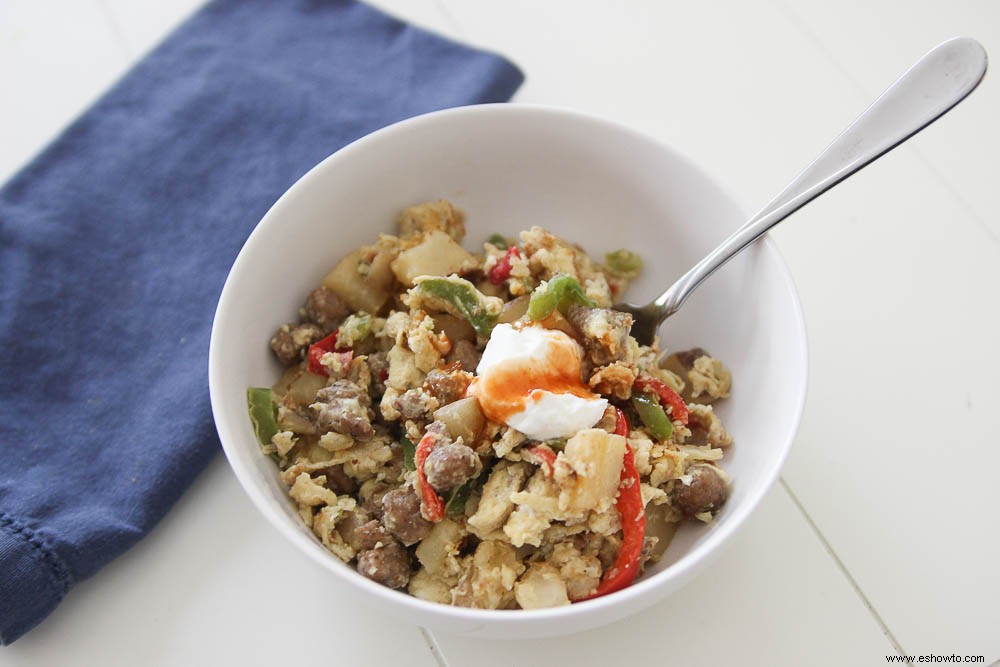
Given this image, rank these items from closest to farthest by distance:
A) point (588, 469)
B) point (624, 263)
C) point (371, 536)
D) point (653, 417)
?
1. point (588, 469)
2. point (371, 536)
3. point (653, 417)
4. point (624, 263)

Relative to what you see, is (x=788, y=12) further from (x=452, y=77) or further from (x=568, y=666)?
(x=568, y=666)

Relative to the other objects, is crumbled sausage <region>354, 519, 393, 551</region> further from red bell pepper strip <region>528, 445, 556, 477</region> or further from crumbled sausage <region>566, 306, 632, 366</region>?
crumbled sausage <region>566, 306, 632, 366</region>

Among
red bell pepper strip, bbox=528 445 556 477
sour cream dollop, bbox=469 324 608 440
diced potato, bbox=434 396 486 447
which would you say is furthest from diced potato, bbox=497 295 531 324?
red bell pepper strip, bbox=528 445 556 477

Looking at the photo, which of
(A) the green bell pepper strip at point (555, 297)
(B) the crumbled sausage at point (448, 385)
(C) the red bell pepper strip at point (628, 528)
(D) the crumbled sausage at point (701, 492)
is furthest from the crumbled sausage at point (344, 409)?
(D) the crumbled sausage at point (701, 492)

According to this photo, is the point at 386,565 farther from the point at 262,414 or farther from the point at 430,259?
the point at 430,259

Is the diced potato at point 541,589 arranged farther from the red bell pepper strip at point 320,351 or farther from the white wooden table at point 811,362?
the red bell pepper strip at point 320,351

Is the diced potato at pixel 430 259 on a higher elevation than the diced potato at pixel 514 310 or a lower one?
lower

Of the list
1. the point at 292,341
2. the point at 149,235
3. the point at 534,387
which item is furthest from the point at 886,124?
the point at 149,235
